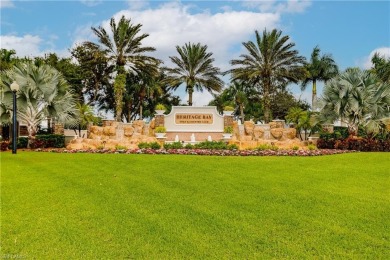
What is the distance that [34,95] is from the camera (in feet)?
69.4

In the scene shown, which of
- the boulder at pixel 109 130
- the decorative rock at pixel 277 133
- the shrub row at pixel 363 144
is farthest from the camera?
the decorative rock at pixel 277 133

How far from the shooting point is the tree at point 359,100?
2216cm

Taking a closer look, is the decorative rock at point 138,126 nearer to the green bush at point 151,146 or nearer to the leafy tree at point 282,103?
the green bush at point 151,146

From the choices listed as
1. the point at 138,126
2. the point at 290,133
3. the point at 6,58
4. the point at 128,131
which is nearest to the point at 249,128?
the point at 290,133

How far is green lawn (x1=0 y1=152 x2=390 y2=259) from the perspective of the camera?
467cm

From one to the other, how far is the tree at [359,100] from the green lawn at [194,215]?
41.1ft

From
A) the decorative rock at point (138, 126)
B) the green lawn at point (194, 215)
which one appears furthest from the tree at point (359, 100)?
the decorative rock at point (138, 126)

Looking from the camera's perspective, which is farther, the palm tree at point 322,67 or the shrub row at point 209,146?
the palm tree at point 322,67

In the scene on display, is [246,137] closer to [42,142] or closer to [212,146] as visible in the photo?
[212,146]

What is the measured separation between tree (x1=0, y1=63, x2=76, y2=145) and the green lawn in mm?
11577

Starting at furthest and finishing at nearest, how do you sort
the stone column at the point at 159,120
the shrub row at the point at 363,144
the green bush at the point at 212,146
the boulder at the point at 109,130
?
1. the stone column at the point at 159,120
2. the boulder at the point at 109,130
3. the green bush at the point at 212,146
4. the shrub row at the point at 363,144

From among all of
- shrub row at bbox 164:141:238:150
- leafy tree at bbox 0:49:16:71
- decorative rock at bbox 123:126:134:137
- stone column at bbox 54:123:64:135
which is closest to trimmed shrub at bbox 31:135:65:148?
stone column at bbox 54:123:64:135

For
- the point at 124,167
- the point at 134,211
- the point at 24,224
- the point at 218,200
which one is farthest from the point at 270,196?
the point at 124,167

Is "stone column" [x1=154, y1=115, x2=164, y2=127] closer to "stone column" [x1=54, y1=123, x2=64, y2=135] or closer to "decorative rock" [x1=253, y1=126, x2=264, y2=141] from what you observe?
"stone column" [x1=54, y1=123, x2=64, y2=135]
